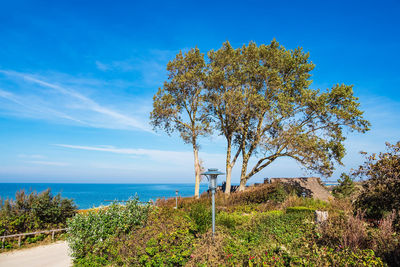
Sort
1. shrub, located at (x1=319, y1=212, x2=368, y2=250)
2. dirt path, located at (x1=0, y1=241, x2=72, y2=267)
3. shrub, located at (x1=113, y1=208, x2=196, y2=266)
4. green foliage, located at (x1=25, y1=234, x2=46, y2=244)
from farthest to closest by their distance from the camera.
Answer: green foliage, located at (x1=25, y1=234, x2=46, y2=244) < dirt path, located at (x1=0, y1=241, x2=72, y2=267) < shrub, located at (x1=113, y1=208, x2=196, y2=266) < shrub, located at (x1=319, y1=212, x2=368, y2=250)

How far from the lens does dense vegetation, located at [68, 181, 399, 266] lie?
198 inches

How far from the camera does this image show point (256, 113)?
715 inches

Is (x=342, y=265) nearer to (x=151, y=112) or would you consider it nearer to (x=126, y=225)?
(x=126, y=225)

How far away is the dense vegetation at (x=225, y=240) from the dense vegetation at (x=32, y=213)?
4.60 meters

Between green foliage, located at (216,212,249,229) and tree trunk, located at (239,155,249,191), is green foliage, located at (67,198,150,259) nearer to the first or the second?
green foliage, located at (216,212,249,229)

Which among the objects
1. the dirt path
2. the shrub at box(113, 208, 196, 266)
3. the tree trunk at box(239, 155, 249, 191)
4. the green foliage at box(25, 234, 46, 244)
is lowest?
the dirt path

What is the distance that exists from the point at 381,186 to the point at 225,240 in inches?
220

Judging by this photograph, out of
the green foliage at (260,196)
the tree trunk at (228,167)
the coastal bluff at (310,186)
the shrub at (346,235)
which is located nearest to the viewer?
the shrub at (346,235)

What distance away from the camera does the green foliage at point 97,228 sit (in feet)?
25.4

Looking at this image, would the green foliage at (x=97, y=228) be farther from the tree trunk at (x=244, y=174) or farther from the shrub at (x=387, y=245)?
the tree trunk at (x=244, y=174)

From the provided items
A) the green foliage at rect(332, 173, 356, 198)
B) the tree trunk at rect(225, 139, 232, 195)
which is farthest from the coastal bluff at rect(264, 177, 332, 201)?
the tree trunk at rect(225, 139, 232, 195)

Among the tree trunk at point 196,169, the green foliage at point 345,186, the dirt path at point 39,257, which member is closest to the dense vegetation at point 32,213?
the dirt path at point 39,257

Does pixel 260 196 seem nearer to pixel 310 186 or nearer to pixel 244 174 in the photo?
pixel 244 174

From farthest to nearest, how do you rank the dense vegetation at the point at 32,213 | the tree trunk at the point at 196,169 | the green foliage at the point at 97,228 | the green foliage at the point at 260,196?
the tree trunk at the point at 196,169
the green foliage at the point at 260,196
the dense vegetation at the point at 32,213
the green foliage at the point at 97,228
